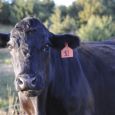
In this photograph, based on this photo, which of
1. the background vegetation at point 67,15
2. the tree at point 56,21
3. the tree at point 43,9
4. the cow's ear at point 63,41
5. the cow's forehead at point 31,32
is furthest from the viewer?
the tree at point 43,9

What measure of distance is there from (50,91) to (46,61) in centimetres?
58

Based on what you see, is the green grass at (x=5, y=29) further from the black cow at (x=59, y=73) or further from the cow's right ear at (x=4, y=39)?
the cow's right ear at (x=4, y=39)

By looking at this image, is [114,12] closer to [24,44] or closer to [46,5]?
[46,5]

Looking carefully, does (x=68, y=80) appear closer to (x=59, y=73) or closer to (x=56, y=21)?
(x=59, y=73)

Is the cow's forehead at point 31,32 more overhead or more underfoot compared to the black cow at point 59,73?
more overhead

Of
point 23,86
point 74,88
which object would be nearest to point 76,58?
point 74,88

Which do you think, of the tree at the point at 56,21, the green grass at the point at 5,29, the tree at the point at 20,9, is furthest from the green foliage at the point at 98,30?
the tree at the point at 20,9

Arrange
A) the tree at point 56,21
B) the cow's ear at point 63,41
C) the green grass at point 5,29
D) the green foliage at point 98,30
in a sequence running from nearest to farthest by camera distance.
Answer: the cow's ear at point 63,41 → the green foliage at point 98,30 → the green grass at point 5,29 → the tree at point 56,21

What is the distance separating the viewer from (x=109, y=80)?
7.33 m

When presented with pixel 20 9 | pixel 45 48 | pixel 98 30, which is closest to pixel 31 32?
pixel 45 48

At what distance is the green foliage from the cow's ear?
25537mm

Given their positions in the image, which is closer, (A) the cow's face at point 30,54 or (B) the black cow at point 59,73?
(A) the cow's face at point 30,54

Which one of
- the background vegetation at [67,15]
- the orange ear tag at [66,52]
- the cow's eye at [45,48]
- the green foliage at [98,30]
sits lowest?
the orange ear tag at [66,52]

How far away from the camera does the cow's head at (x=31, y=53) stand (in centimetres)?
552
